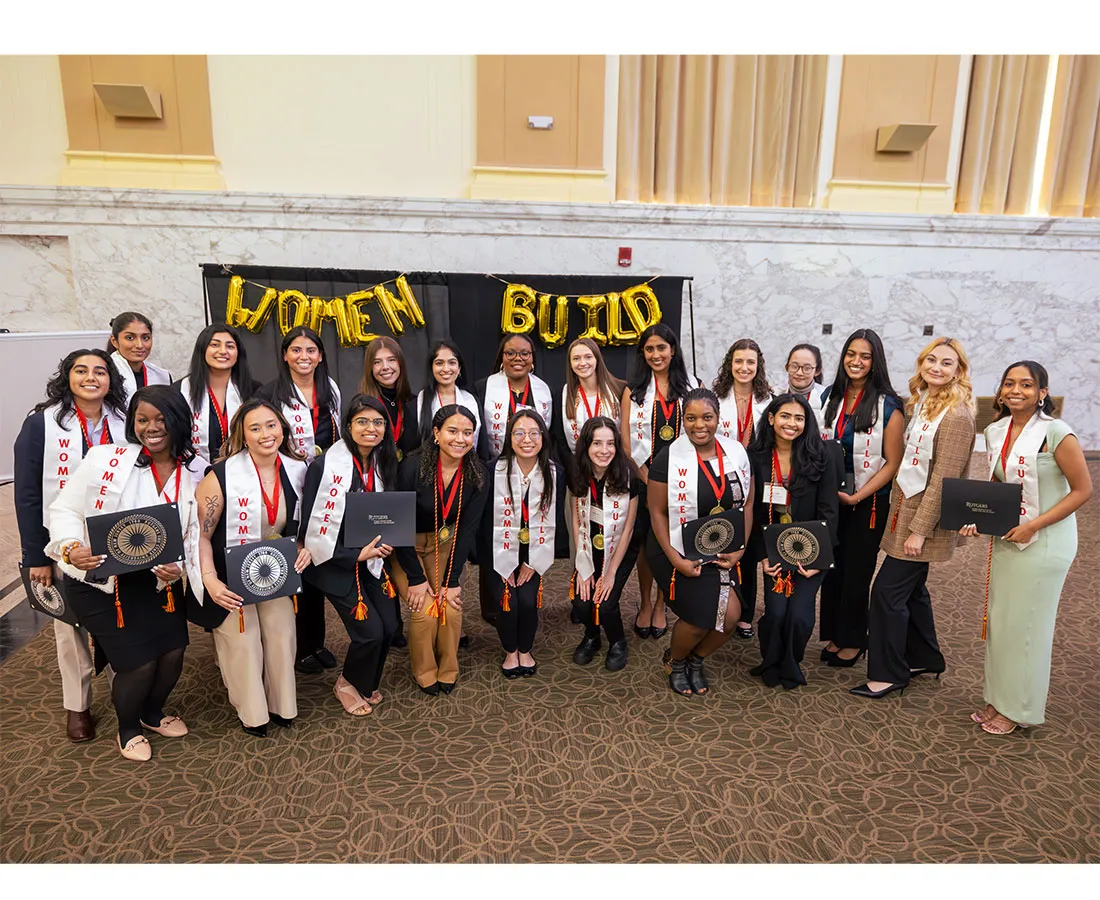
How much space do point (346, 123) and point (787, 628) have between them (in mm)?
6255

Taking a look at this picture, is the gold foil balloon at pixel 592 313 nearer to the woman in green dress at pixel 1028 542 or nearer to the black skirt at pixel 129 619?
the woman in green dress at pixel 1028 542

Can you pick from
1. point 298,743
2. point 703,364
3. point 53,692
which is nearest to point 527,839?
point 298,743

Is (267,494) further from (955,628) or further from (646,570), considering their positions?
(955,628)

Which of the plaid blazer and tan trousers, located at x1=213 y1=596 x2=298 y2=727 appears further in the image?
the plaid blazer

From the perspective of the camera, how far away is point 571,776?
2742 mm

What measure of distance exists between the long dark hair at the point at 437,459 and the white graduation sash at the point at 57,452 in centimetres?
124

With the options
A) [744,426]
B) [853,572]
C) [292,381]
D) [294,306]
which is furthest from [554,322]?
[853,572]

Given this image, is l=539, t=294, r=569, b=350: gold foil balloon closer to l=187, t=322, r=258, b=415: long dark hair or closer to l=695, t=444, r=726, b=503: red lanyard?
l=187, t=322, r=258, b=415: long dark hair

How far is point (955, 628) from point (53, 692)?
4903 mm

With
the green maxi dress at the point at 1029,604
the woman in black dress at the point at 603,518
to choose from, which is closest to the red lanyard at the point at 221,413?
the woman in black dress at the point at 603,518

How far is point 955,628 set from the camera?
406cm

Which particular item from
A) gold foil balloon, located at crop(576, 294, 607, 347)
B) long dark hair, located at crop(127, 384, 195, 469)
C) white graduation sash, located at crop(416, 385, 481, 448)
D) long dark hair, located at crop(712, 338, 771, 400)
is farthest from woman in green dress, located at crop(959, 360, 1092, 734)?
gold foil balloon, located at crop(576, 294, 607, 347)

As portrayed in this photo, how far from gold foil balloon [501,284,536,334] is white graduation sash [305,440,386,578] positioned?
12.2 feet

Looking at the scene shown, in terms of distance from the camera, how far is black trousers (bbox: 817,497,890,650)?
3447 millimetres
